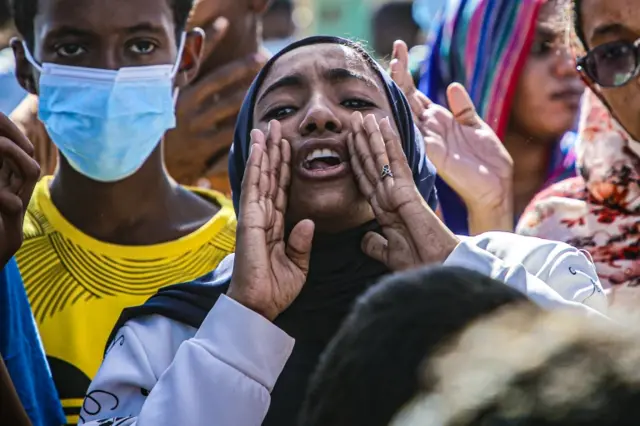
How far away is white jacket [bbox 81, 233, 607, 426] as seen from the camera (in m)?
2.17

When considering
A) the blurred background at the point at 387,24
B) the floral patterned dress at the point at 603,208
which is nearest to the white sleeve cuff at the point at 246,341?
the floral patterned dress at the point at 603,208

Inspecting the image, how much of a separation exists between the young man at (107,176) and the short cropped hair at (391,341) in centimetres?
242

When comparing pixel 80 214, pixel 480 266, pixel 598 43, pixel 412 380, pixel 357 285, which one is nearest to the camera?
pixel 412 380

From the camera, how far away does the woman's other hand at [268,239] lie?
7.79 ft

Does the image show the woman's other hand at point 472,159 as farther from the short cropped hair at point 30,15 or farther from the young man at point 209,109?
the young man at point 209,109

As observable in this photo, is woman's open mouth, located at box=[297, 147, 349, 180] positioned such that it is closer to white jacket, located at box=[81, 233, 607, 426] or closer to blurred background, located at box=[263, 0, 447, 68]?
white jacket, located at box=[81, 233, 607, 426]

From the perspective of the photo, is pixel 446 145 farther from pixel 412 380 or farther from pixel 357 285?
pixel 412 380

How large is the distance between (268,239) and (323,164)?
0.25 meters

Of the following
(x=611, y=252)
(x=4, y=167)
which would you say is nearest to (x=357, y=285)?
(x=4, y=167)

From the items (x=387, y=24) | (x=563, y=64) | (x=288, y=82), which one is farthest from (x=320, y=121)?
(x=387, y=24)

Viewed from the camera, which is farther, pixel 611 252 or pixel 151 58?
pixel 151 58

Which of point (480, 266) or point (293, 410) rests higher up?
point (480, 266)

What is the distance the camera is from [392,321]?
Answer: 106 cm

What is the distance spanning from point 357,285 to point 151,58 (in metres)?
1.56
